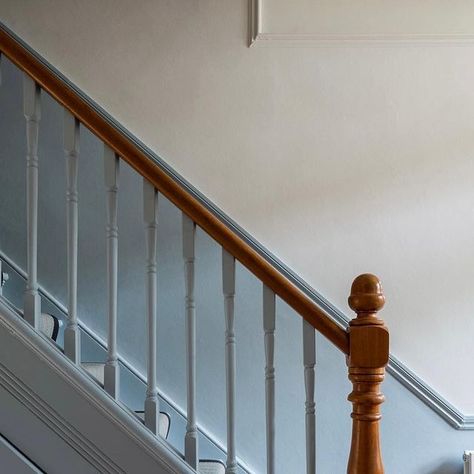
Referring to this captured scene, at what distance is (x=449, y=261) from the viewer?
2.98 m

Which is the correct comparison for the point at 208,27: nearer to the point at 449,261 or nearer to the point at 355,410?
the point at 449,261

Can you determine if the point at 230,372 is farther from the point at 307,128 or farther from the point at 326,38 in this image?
the point at 326,38

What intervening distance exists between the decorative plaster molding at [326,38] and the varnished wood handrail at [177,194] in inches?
57.0

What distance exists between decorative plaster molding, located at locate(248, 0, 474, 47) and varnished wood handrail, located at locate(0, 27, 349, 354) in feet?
4.75

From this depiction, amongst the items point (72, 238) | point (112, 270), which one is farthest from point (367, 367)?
point (72, 238)

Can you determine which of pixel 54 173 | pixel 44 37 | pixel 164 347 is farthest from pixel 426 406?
pixel 44 37

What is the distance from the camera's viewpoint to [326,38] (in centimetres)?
301

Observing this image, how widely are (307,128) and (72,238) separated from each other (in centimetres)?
154

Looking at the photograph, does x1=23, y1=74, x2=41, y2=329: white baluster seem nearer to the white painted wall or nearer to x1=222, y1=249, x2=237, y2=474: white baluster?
x1=222, y1=249, x2=237, y2=474: white baluster

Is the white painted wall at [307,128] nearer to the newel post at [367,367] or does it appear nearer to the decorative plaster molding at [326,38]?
the decorative plaster molding at [326,38]

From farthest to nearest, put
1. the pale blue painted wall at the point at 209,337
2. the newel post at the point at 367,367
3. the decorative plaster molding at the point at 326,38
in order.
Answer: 1. the decorative plaster molding at the point at 326,38
2. the pale blue painted wall at the point at 209,337
3. the newel post at the point at 367,367

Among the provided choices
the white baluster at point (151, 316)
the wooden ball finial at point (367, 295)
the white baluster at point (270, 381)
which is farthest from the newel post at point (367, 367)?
the white baluster at point (151, 316)

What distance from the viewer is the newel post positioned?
1.64 metres

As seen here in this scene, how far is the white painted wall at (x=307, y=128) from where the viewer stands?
2.98m
